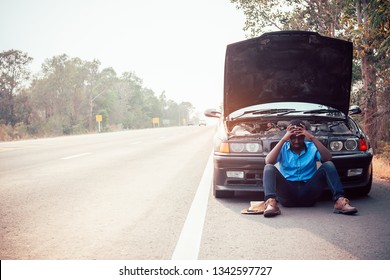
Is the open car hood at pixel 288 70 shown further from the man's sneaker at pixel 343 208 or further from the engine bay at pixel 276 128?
the man's sneaker at pixel 343 208

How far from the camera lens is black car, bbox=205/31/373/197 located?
4777 mm

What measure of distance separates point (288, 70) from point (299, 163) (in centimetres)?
200

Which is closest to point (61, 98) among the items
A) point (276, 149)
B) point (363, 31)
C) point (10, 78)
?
point (10, 78)

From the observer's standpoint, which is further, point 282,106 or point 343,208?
point 282,106

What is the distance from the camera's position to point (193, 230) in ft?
12.3

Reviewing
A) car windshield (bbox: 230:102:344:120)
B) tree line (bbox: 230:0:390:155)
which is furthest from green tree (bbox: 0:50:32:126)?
car windshield (bbox: 230:102:344:120)

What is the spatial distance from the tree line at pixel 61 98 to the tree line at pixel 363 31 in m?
16.8

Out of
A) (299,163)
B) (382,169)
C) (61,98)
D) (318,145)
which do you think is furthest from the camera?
(61,98)

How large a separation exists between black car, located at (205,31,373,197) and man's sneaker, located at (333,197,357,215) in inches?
23.9

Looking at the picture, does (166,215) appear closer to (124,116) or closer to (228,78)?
(228,78)

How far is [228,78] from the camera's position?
576 centimetres

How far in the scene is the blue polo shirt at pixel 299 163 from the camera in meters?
4.49

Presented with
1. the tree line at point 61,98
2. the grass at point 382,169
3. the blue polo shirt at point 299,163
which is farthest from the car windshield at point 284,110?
the tree line at point 61,98

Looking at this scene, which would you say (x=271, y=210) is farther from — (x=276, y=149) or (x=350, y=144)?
(x=350, y=144)
